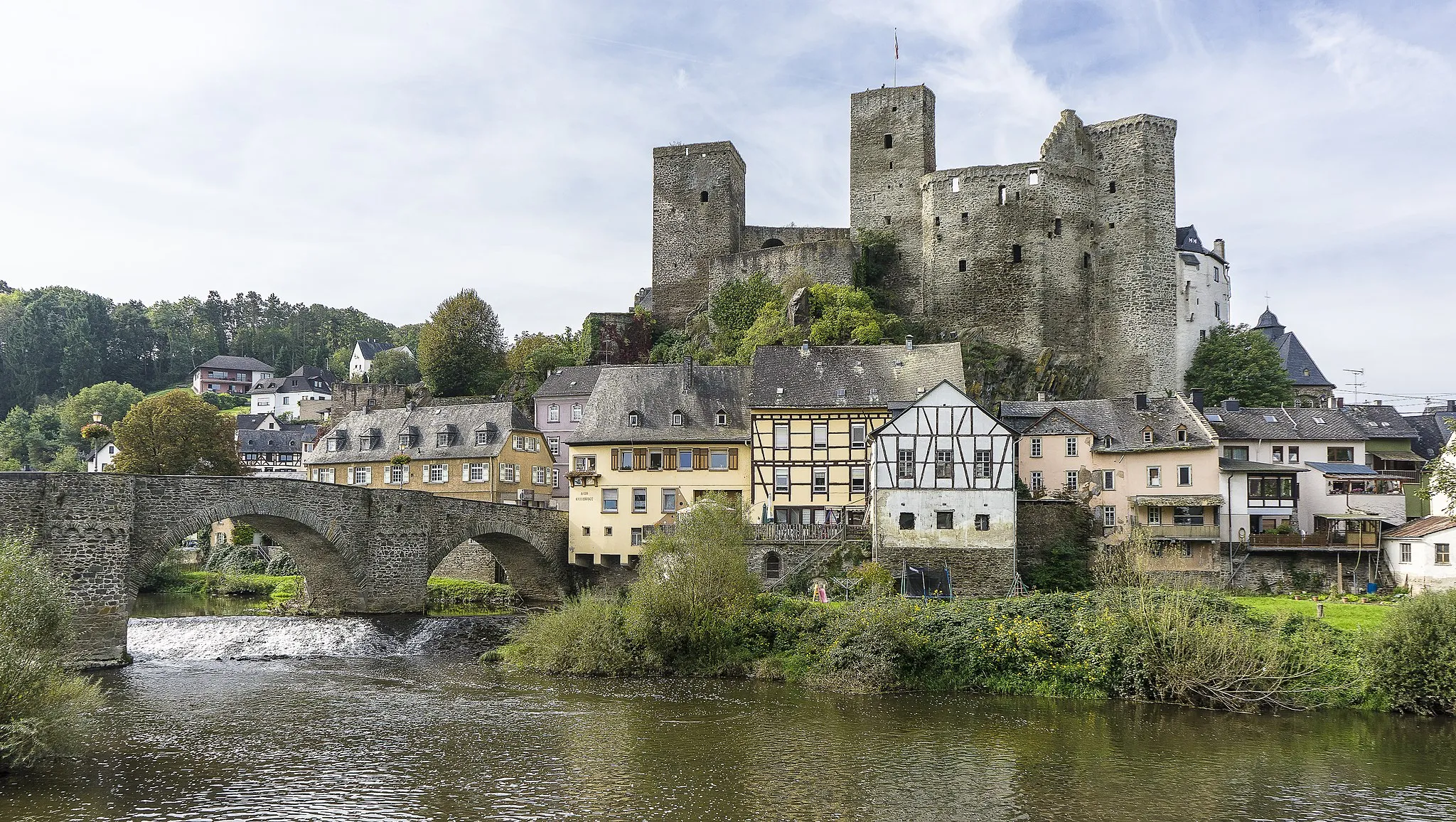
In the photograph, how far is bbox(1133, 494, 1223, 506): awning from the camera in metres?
38.7

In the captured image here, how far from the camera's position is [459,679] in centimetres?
2778

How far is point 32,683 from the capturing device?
1684cm

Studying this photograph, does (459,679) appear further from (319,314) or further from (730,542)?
(319,314)

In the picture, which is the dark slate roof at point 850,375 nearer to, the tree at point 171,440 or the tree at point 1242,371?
the tree at point 1242,371

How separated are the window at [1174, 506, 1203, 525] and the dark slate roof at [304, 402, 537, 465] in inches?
1037

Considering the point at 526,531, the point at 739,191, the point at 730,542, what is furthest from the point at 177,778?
the point at 739,191

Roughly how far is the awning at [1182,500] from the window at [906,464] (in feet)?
28.3

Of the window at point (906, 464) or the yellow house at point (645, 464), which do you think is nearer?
the window at point (906, 464)

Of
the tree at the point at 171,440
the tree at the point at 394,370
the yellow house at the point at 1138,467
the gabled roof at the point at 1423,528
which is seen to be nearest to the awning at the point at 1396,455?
the gabled roof at the point at 1423,528

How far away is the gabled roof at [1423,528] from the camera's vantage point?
117 ft

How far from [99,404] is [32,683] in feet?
280

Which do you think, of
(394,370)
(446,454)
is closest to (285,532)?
(446,454)

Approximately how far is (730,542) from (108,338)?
10102 centimetres

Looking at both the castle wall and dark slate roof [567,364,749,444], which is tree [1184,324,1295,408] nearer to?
the castle wall
